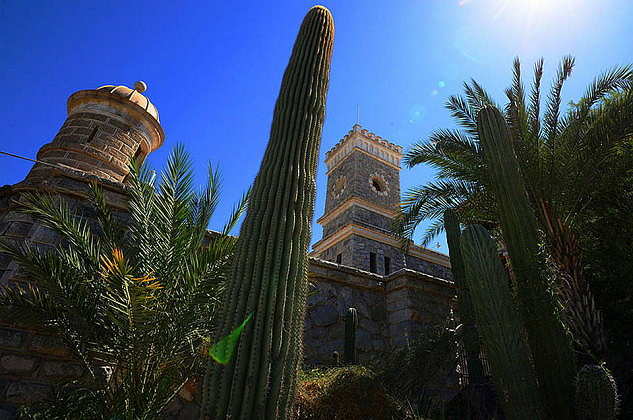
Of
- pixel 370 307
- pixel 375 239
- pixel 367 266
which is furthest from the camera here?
pixel 375 239

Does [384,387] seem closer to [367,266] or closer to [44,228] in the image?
[44,228]

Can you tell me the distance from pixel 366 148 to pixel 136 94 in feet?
46.5

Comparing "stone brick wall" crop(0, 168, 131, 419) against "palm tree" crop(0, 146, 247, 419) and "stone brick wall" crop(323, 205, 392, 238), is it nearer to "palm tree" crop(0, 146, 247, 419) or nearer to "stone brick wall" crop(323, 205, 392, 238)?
"palm tree" crop(0, 146, 247, 419)

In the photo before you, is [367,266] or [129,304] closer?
[129,304]

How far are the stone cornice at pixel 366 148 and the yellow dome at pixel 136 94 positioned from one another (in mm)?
13166

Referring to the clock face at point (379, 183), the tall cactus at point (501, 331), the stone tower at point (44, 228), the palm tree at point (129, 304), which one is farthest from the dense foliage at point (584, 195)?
the clock face at point (379, 183)

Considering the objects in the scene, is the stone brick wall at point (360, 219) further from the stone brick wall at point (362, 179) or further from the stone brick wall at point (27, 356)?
the stone brick wall at point (27, 356)

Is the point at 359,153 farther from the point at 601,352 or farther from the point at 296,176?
the point at 296,176

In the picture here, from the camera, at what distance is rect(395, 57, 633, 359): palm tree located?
5.12m

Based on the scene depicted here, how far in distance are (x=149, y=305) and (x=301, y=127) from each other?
178 cm

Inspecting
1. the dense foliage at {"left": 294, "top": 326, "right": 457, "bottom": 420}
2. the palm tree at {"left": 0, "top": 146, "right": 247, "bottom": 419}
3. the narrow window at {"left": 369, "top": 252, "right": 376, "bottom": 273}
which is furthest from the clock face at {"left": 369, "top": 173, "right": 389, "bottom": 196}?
the palm tree at {"left": 0, "top": 146, "right": 247, "bottom": 419}

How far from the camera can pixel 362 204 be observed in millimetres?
18672

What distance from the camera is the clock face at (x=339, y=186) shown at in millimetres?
20434

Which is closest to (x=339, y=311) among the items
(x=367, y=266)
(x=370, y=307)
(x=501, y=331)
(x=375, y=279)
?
(x=370, y=307)
